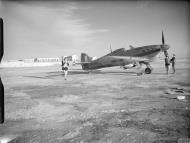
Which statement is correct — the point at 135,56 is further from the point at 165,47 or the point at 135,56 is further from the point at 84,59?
the point at 84,59

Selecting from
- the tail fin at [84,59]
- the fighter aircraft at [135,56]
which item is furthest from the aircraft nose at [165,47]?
the tail fin at [84,59]

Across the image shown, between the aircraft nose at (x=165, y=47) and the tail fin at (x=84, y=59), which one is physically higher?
the aircraft nose at (x=165, y=47)

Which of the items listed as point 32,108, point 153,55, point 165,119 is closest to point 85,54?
point 153,55

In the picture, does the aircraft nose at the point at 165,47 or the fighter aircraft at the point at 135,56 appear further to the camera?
the fighter aircraft at the point at 135,56

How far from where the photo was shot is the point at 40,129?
3.66 metres

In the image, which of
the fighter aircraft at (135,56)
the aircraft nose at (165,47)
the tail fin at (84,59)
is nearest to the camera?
the aircraft nose at (165,47)

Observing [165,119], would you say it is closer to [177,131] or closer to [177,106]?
[177,131]

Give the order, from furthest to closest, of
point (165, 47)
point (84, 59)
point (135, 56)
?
point (84, 59) < point (135, 56) < point (165, 47)

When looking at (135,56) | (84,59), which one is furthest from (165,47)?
(84,59)

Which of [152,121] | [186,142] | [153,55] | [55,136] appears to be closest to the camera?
[186,142]

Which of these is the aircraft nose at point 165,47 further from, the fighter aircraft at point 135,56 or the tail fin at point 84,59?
the tail fin at point 84,59

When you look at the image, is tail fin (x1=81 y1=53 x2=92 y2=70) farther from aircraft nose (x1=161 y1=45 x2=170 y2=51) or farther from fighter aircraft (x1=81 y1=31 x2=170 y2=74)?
aircraft nose (x1=161 y1=45 x2=170 y2=51)

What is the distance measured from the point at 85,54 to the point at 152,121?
1975 centimetres

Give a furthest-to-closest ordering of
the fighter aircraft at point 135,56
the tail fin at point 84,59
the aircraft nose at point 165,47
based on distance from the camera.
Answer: the tail fin at point 84,59 → the fighter aircraft at point 135,56 → the aircraft nose at point 165,47
